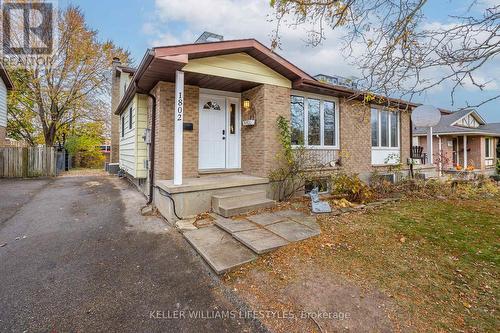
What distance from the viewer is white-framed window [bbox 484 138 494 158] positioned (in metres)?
18.3

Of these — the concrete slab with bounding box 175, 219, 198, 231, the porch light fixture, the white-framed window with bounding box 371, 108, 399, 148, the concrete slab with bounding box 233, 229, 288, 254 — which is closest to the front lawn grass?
the concrete slab with bounding box 233, 229, 288, 254

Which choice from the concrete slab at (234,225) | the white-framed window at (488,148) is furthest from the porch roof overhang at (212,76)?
the white-framed window at (488,148)

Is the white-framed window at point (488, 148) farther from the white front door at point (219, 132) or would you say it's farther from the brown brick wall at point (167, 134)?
the brown brick wall at point (167, 134)

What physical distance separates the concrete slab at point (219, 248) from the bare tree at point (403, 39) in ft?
10.8

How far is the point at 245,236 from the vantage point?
12.8 feet

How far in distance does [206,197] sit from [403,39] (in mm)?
4410

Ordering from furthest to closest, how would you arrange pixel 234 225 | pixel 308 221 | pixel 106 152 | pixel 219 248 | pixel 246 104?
pixel 106 152
pixel 246 104
pixel 308 221
pixel 234 225
pixel 219 248

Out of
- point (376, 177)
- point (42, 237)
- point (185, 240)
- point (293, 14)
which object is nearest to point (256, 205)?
point (185, 240)

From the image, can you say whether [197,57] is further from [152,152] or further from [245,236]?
[245,236]

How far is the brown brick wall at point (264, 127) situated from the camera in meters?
6.27

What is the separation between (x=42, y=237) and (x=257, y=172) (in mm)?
4669

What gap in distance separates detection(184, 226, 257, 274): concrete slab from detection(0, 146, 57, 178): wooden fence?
1247 cm

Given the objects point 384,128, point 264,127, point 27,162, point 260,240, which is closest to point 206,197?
point 260,240

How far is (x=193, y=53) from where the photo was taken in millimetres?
4988
